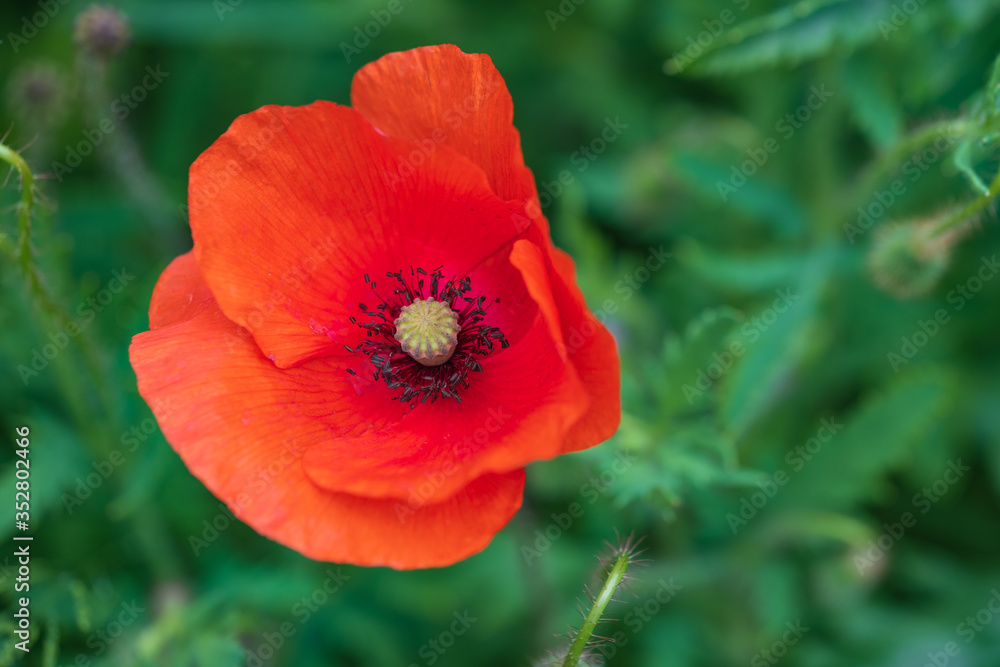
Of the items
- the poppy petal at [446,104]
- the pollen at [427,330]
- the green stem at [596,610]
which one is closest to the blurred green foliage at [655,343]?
the green stem at [596,610]

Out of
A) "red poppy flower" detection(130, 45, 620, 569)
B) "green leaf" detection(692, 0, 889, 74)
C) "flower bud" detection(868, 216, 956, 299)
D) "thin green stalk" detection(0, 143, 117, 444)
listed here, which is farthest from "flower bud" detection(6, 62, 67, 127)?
"flower bud" detection(868, 216, 956, 299)

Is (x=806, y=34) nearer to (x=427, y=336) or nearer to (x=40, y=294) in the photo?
(x=427, y=336)

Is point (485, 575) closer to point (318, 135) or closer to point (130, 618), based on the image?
point (130, 618)

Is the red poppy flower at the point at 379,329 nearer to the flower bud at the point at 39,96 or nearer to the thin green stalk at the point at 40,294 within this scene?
the thin green stalk at the point at 40,294

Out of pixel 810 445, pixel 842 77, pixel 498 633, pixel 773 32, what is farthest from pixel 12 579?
pixel 842 77

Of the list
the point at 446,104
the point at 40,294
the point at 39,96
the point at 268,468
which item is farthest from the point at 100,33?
the point at 268,468

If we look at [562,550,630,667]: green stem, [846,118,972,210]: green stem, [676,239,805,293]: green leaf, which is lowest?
[562,550,630,667]: green stem

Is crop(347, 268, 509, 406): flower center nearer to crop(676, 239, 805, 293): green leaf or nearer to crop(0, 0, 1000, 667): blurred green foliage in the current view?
crop(0, 0, 1000, 667): blurred green foliage
